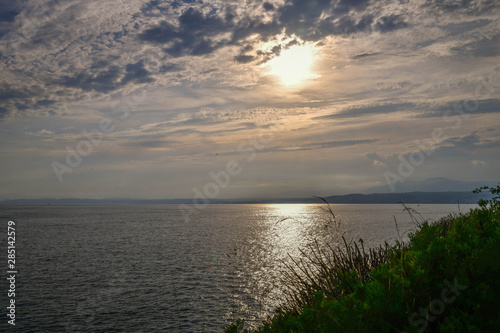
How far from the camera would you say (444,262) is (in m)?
4.25

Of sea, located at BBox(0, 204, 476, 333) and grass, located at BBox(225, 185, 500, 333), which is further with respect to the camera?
sea, located at BBox(0, 204, 476, 333)

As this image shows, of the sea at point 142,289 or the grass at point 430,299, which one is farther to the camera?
the sea at point 142,289

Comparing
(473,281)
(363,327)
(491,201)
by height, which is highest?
(491,201)

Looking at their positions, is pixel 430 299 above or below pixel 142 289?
above

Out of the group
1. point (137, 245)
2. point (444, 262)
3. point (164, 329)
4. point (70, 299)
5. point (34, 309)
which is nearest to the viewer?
point (444, 262)

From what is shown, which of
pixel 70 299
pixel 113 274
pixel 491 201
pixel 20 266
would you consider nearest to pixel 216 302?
pixel 70 299

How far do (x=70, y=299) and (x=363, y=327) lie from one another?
2929cm

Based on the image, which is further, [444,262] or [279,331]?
[279,331]

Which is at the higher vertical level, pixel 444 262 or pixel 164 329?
pixel 444 262

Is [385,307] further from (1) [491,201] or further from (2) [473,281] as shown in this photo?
(1) [491,201]

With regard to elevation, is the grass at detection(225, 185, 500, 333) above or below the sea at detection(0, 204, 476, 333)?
above

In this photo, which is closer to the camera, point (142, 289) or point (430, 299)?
point (430, 299)

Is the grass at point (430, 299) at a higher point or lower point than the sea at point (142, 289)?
higher

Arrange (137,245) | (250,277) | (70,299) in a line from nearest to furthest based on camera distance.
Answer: (70,299)
(250,277)
(137,245)
